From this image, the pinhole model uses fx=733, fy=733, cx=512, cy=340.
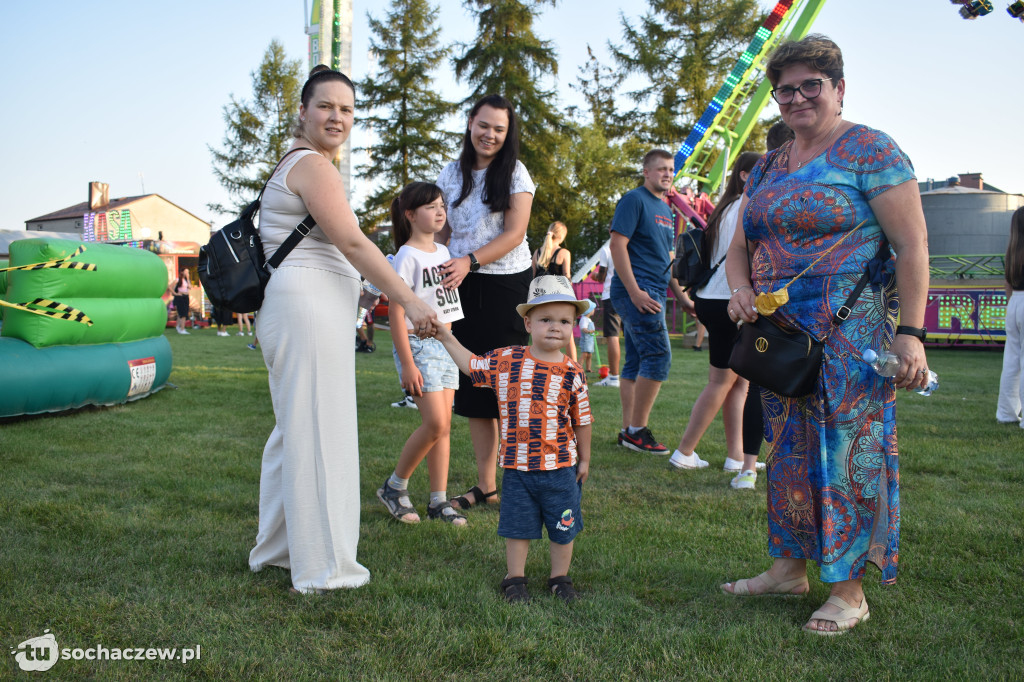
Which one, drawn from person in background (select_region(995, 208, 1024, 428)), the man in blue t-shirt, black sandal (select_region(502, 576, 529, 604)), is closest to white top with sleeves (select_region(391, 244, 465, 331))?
black sandal (select_region(502, 576, 529, 604))

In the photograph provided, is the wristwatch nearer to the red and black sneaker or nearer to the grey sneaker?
the red and black sneaker

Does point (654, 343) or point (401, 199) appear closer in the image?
point (401, 199)

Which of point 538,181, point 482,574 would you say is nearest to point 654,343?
point 482,574

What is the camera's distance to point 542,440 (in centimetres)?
281

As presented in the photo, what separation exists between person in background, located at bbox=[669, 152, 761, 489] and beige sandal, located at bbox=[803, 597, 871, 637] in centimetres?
192

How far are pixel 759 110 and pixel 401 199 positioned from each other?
19008 mm

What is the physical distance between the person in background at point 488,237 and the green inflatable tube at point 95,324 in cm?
439

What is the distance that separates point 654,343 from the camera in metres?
5.45

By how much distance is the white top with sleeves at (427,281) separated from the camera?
147 inches

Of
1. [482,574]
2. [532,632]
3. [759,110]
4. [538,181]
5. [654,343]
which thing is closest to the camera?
[532,632]

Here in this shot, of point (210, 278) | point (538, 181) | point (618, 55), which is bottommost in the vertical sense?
point (210, 278)

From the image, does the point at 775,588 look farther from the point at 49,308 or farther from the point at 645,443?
the point at 49,308

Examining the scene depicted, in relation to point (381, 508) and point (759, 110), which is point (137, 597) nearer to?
point (381, 508)

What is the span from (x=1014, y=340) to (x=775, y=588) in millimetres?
5646
